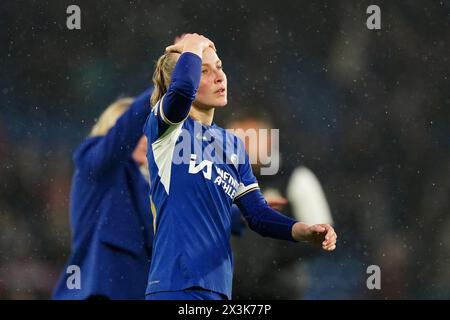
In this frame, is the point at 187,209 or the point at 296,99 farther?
the point at 296,99

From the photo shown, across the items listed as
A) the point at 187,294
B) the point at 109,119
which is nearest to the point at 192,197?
the point at 187,294

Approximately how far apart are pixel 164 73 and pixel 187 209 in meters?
0.60

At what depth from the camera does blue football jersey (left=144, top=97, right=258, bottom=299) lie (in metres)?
2.99

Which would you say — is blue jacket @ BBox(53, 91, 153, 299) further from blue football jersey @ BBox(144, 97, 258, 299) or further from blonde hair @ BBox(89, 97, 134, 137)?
blue football jersey @ BBox(144, 97, 258, 299)

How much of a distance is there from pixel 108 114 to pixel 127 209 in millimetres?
577

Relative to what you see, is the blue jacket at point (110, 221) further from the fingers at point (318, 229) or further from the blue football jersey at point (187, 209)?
the fingers at point (318, 229)

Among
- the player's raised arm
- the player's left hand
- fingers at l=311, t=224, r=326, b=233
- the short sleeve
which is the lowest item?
the player's left hand

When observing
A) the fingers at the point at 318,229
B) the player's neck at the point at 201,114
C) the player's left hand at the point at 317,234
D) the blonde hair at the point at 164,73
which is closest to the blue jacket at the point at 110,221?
the blonde hair at the point at 164,73

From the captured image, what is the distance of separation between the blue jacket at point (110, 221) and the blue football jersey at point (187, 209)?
1.48m

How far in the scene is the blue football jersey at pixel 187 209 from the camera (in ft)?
9.82

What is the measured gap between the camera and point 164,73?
11.0 ft

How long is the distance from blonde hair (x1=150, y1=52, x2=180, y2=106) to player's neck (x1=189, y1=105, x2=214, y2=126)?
0.15m

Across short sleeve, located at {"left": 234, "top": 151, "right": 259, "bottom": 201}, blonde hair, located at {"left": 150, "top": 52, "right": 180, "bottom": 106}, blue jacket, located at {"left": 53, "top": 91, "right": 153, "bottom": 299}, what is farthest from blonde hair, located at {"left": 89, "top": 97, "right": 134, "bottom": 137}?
short sleeve, located at {"left": 234, "top": 151, "right": 259, "bottom": 201}

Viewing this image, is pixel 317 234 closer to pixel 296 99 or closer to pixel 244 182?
pixel 244 182
